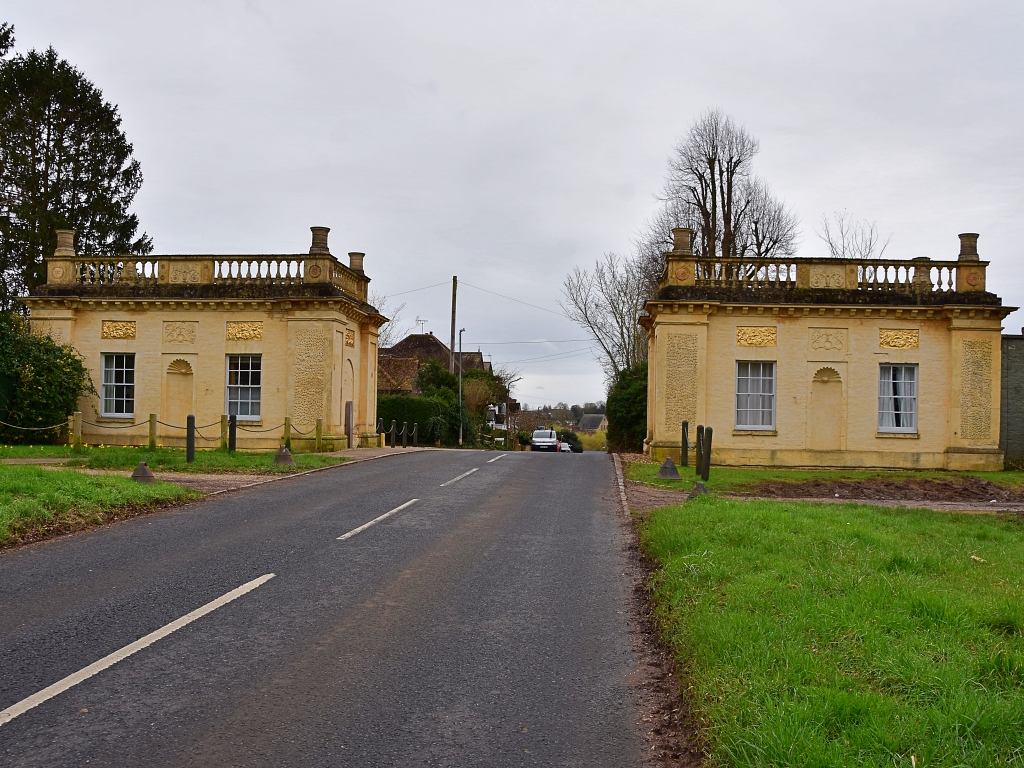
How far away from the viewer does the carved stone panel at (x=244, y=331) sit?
80.7 ft

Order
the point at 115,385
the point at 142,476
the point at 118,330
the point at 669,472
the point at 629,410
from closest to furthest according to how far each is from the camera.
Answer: the point at 142,476
the point at 669,472
the point at 118,330
the point at 115,385
the point at 629,410

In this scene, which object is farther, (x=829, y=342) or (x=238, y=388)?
(x=238, y=388)

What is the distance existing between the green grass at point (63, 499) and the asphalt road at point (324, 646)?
60cm

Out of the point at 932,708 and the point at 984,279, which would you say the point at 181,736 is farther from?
the point at 984,279

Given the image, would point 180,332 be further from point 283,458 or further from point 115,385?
point 283,458

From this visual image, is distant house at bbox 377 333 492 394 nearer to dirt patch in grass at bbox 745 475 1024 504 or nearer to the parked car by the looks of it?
the parked car

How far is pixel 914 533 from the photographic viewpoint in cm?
1073

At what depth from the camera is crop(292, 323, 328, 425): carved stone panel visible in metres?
24.2

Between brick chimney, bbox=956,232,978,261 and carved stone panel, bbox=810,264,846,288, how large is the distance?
3289mm

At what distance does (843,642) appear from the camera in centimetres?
530

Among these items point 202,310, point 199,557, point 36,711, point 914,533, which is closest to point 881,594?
point 914,533

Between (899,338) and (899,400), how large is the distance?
1.74m

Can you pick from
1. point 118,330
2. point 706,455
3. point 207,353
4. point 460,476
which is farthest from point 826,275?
point 118,330

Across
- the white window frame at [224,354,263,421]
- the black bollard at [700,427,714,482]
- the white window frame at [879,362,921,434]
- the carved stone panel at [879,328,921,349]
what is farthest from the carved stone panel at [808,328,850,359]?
the white window frame at [224,354,263,421]
